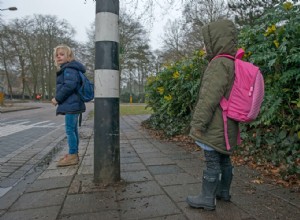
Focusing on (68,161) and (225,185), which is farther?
(68,161)

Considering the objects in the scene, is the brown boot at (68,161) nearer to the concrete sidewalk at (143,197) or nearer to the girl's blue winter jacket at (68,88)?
the concrete sidewalk at (143,197)

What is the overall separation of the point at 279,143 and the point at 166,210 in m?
2.13

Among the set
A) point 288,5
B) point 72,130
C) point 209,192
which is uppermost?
point 288,5

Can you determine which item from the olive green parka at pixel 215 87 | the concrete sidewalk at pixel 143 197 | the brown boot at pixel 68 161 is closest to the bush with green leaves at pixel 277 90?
the concrete sidewalk at pixel 143 197

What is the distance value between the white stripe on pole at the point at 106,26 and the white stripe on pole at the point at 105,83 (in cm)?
38

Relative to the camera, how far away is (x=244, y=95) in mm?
2553

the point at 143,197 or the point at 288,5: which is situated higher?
the point at 288,5

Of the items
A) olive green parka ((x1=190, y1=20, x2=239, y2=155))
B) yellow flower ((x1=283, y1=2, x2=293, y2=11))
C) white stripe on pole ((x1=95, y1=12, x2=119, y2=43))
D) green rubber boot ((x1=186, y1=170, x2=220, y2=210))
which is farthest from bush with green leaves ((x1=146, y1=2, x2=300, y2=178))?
white stripe on pole ((x1=95, y1=12, x2=119, y2=43))

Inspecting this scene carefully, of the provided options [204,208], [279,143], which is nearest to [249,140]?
[279,143]

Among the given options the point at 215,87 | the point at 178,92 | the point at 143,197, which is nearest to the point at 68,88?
the point at 143,197

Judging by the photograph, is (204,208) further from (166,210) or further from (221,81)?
(221,81)

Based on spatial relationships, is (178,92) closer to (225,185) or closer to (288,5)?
(288,5)

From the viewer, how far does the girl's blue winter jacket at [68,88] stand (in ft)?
13.9

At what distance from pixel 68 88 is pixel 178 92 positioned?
320 cm
